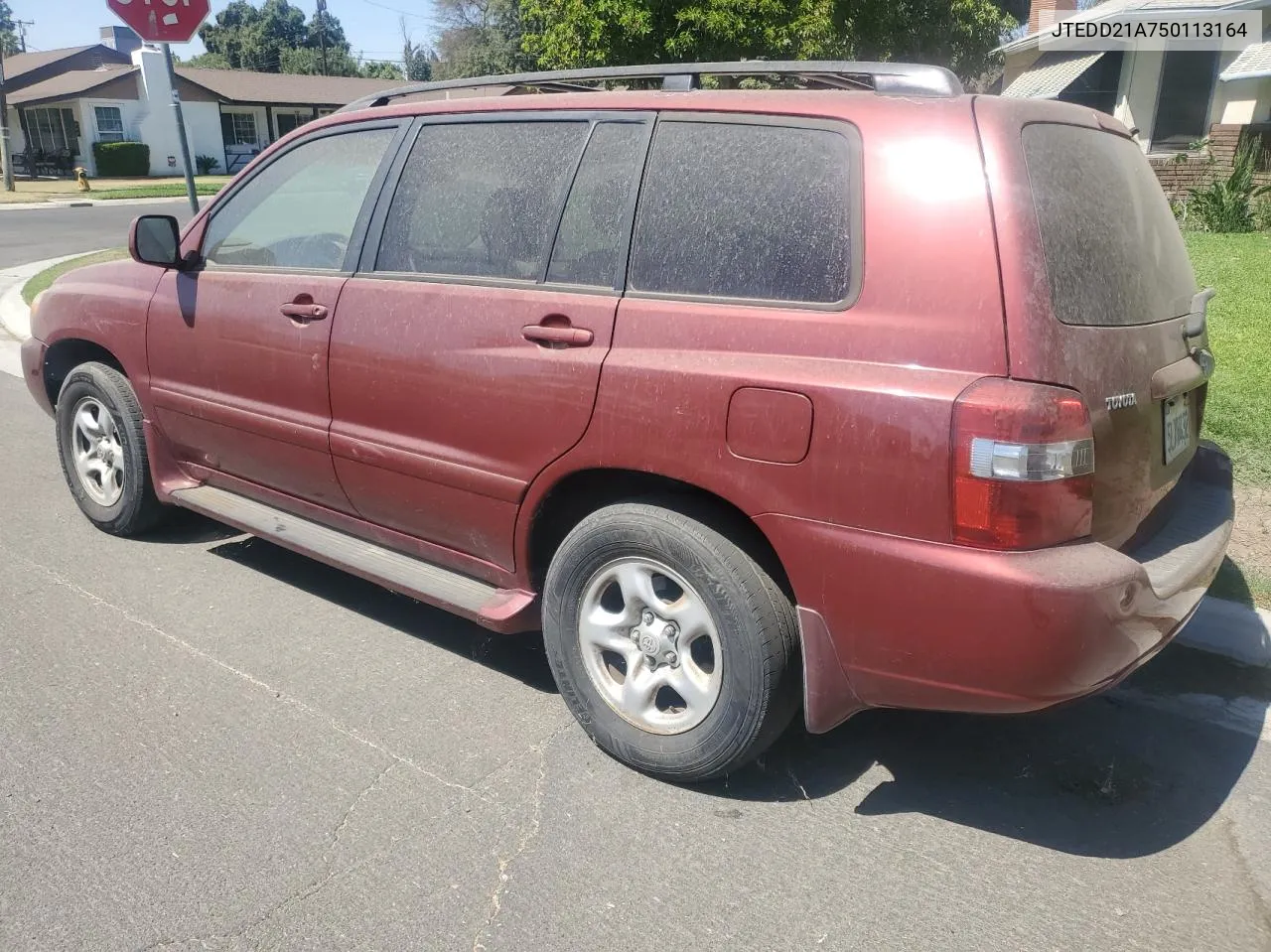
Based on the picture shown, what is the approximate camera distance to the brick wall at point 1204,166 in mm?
15172

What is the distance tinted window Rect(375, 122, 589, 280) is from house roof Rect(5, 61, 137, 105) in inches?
1757

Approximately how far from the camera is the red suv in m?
2.54

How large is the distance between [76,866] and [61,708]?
92cm

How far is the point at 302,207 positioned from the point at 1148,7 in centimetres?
1832

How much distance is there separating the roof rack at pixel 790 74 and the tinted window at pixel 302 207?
0.32 m

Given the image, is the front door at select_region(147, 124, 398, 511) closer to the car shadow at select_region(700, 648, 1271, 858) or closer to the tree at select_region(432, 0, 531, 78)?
the car shadow at select_region(700, 648, 1271, 858)

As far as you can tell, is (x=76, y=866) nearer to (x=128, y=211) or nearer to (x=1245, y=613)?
(x=1245, y=613)

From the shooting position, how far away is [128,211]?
1073 inches

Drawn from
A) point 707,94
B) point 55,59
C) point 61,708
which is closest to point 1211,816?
point 707,94

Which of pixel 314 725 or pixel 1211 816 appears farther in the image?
pixel 314 725

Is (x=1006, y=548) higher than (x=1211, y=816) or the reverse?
higher

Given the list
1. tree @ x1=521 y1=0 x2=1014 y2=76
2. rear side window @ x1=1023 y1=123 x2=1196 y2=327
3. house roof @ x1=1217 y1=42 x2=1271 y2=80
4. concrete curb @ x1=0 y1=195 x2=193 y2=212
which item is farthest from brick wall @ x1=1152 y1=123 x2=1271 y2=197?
concrete curb @ x1=0 y1=195 x2=193 y2=212

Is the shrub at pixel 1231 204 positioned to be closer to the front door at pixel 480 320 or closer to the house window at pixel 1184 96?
the house window at pixel 1184 96

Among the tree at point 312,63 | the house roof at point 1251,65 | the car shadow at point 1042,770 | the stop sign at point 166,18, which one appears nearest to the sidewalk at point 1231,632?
the car shadow at point 1042,770
